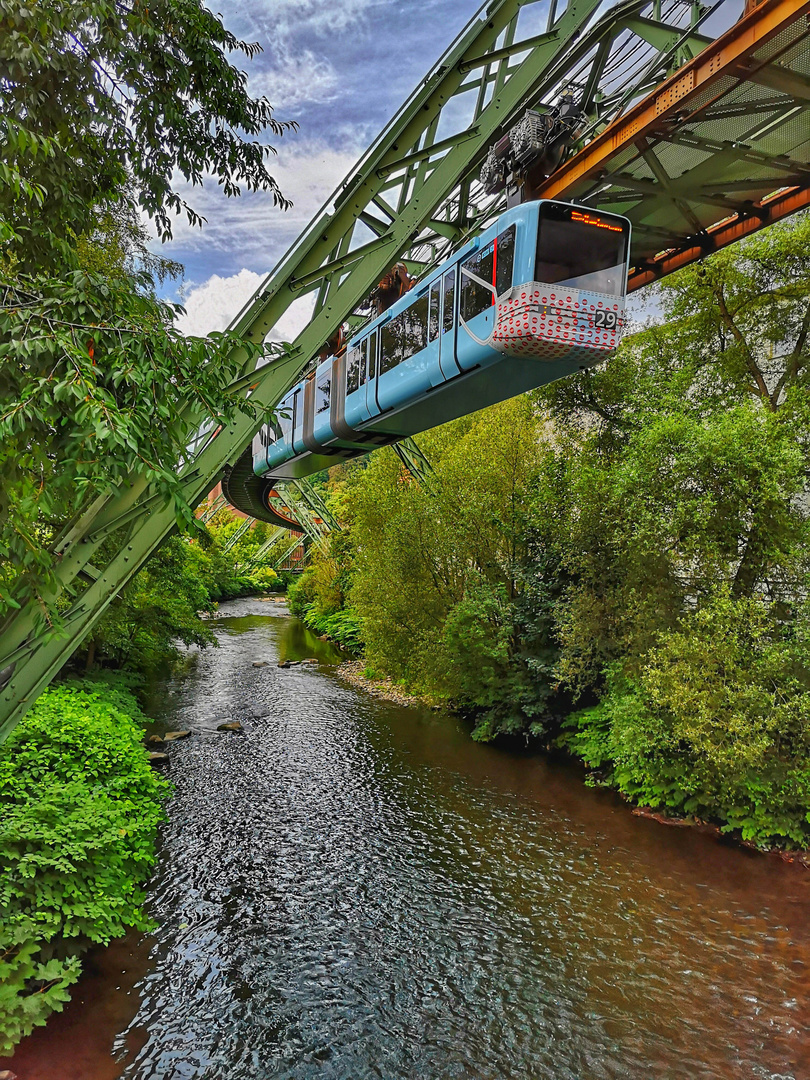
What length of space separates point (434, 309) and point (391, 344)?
4.01 ft

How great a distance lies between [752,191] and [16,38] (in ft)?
24.9

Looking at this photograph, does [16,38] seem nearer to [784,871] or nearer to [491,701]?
[784,871]

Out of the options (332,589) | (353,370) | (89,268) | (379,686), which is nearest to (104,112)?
(89,268)

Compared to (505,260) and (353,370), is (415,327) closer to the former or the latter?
(505,260)

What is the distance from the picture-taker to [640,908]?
7582 millimetres

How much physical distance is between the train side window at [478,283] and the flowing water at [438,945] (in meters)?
6.90

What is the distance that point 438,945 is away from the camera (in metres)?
6.86

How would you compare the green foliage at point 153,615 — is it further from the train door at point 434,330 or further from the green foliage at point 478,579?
the train door at point 434,330

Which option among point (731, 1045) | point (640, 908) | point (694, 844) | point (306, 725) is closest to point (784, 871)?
point (694, 844)

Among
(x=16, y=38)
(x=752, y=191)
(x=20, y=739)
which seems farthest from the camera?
(x=752, y=191)

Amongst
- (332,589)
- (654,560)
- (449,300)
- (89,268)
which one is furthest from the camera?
(332,589)

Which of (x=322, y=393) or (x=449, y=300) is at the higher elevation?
(x=449, y=300)

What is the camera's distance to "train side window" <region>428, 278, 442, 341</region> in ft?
23.8

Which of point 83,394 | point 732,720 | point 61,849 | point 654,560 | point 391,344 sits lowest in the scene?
point 61,849
